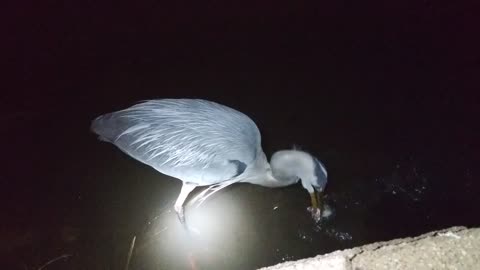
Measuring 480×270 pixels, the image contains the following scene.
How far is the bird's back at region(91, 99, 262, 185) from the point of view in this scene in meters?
2.40

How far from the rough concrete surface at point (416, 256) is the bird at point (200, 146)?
28.1 inches

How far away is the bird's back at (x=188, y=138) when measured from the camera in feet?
7.86

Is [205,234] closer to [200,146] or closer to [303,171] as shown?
[200,146]

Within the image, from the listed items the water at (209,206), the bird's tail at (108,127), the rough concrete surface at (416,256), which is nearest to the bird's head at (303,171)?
the water at (209,206)

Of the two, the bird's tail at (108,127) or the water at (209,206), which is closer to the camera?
the water at (209,206)

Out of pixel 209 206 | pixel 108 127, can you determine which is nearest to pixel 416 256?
pixel 209 206

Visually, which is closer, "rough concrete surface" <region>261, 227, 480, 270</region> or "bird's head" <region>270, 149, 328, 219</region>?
"rough concrete surface" <region>261, 227, 480, 270</region>

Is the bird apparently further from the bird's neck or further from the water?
the water

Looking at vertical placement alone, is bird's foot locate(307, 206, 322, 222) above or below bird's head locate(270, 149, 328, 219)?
below

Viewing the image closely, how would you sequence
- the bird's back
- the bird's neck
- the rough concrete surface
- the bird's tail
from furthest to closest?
the bird's neck
the bird's tail
the bird's back
the rough concrete surface

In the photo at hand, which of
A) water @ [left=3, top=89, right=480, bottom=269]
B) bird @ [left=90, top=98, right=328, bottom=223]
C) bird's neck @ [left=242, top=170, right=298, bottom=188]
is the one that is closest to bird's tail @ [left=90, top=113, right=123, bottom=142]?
bird @ [left=90, top=98, right=328, bottom=223]

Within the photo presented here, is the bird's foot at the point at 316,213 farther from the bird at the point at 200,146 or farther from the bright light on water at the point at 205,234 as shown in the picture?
the bright light on water at the point at 205,234

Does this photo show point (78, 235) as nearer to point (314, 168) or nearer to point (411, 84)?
point (314, 168)

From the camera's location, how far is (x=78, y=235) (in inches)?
99.2
